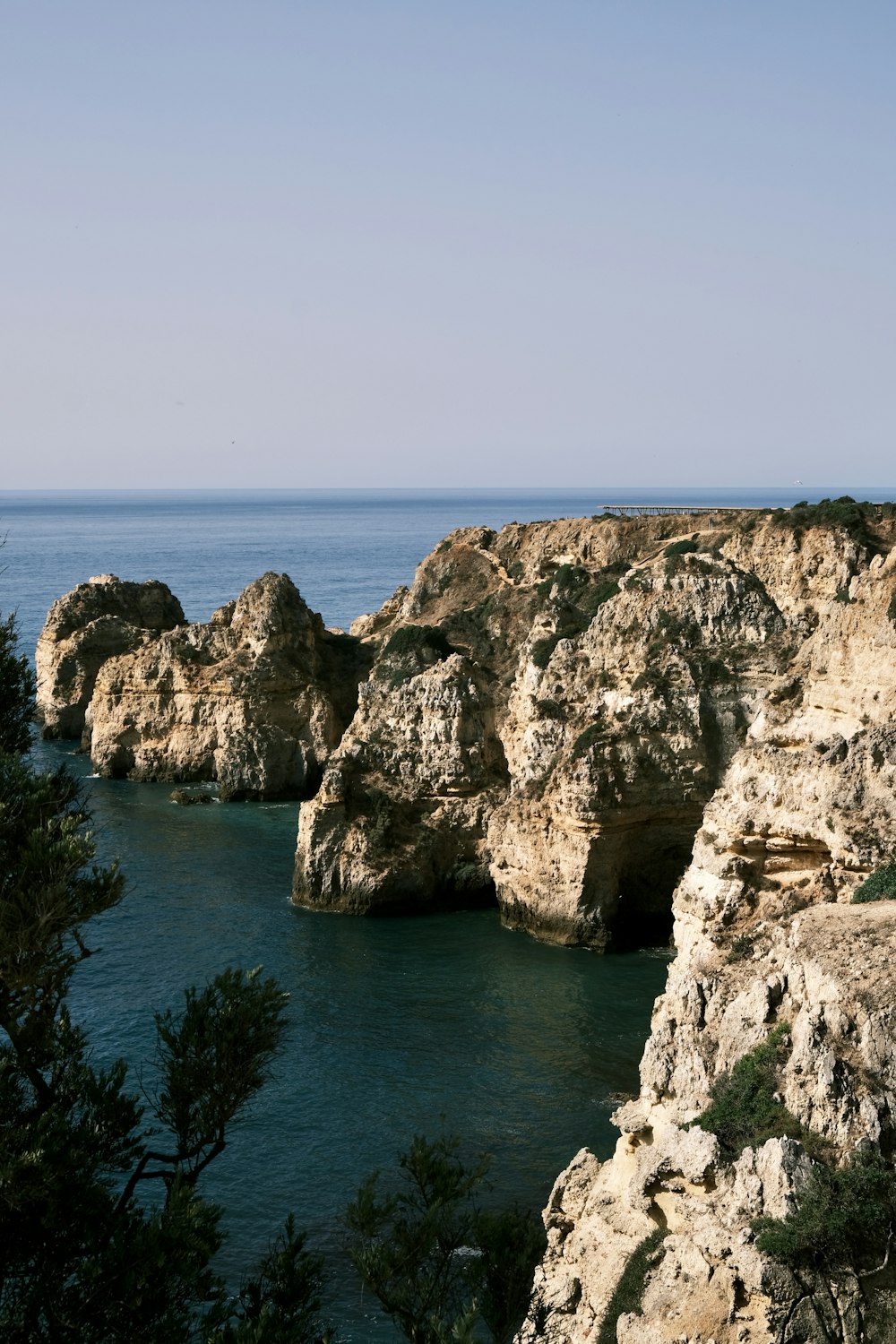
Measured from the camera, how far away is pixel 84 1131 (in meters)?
13.8

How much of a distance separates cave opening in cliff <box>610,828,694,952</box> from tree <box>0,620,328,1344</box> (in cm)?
2512

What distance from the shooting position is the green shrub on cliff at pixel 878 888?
1883 centimetres

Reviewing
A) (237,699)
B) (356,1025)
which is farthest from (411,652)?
(356,1025)

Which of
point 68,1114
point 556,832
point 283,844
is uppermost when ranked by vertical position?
point 68,1114

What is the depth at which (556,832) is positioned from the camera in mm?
40000

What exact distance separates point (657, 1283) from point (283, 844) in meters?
41.0

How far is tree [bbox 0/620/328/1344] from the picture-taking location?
12750 millimetres

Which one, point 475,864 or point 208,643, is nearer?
point 475,864

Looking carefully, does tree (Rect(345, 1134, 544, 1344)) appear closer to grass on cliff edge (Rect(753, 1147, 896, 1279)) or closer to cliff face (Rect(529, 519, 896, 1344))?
cliff face (Rect(529, 519, 896, 1344))

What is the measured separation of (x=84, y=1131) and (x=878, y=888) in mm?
11710

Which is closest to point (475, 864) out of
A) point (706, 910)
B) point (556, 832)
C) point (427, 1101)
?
point (556, 832)

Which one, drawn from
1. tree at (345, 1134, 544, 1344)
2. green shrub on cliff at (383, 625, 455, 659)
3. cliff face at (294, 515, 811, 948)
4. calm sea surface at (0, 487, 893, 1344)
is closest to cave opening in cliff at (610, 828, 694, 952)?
cliff face at (294, 515, 811, 948)

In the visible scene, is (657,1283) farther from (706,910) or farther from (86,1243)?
(706,910)

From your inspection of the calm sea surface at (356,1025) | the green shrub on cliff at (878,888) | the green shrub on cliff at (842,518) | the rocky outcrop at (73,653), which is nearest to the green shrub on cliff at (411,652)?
the calm sea surface at (356,1025)
